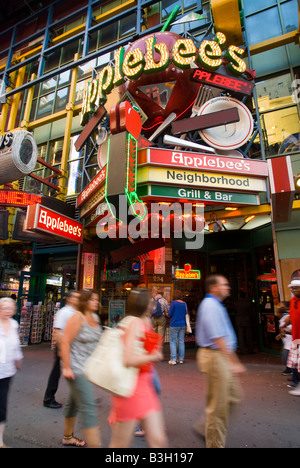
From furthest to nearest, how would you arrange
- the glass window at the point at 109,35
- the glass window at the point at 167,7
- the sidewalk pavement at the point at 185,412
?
the glass window at the point at 109,35 → the glass window at the point at 167,7 → the sidewalk pavement at the point at 185,412

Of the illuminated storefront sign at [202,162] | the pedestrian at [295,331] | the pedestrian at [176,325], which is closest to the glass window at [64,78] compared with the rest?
the illuminated storefront sign at [202,162]

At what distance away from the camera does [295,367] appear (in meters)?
5.31

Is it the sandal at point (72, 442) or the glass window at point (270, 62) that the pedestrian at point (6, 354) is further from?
the glass window at point (270, 62)

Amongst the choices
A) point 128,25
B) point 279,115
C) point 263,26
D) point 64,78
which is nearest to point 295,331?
point 279,115

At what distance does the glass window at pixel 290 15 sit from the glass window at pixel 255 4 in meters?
0.57

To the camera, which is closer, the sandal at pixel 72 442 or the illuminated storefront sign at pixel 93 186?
the sandal at pixel 72 442

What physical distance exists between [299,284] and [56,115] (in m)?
12.7

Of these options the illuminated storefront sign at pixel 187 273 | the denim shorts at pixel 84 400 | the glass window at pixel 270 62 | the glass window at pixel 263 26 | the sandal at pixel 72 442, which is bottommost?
the sandal at pixel 72 442

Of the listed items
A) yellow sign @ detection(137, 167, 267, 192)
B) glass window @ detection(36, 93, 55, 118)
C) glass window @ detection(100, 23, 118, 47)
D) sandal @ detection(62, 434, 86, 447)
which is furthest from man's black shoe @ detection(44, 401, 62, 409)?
glass window @ detection(100, 23, 118, 47)

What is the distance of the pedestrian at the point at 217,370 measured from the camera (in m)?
2.75

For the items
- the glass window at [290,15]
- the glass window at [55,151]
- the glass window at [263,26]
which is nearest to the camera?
the glass window at [290,15]

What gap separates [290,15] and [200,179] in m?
8.03

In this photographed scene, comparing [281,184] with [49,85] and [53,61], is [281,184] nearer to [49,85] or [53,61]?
[49,85]

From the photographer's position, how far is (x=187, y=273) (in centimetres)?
1052
